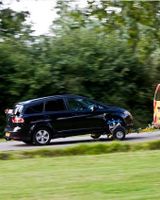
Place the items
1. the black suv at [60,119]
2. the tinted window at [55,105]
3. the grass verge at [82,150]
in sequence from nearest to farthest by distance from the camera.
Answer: the grass verge at [82,150]
the black suv at [60,119]
the tinted window at [55,105]

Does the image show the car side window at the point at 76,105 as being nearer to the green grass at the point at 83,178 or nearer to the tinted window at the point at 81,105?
the tinted window at the point at 81,105

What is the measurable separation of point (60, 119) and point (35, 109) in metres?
0.91

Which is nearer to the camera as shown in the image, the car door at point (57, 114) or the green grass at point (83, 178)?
the green grass at point (83, 178)

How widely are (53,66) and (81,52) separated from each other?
1.71 metres

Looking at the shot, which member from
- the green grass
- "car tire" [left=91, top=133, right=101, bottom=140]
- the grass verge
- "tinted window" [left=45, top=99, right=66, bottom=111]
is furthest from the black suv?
the green grass

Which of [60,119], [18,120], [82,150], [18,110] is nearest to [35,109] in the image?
[18,110]

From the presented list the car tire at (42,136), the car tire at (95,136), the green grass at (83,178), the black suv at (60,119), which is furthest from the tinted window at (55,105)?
the green grass at (83,178)

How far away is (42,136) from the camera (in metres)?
19.9

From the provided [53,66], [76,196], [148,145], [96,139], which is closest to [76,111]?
[96,139]

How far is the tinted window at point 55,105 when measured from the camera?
2000 cm

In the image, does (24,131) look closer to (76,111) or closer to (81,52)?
(76,111)

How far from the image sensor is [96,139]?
21375 mm

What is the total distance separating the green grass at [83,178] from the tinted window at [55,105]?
320 inches

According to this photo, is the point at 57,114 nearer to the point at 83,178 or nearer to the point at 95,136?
the point at 95,136
